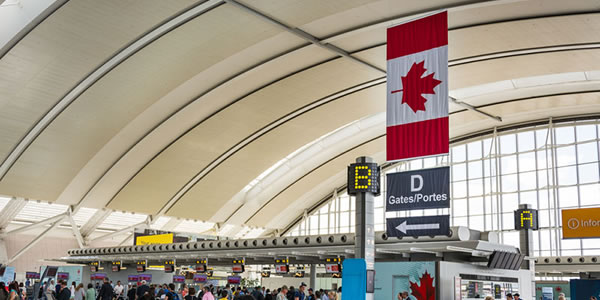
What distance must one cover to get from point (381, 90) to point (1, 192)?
23.4m

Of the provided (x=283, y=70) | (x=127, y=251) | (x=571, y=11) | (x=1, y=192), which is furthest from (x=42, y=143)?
(x=571, y=11)

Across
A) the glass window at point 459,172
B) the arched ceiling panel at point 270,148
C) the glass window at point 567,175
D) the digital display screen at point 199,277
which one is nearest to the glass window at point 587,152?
the glass window at point 567,175

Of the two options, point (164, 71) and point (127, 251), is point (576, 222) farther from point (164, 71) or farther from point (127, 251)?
point (127, 251)

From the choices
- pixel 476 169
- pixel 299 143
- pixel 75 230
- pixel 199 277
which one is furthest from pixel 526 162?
pixel 75 230

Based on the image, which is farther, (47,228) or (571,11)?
(47,228)

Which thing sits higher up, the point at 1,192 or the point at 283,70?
the point at 283,70

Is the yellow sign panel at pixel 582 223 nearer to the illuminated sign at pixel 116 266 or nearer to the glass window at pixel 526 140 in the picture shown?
the glass window at pixel 526 140

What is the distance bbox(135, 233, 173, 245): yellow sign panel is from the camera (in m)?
35.2

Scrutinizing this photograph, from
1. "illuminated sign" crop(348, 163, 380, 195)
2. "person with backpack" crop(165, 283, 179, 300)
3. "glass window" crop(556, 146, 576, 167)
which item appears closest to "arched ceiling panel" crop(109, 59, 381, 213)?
"glass window" crop(556, 146, 576, 167)

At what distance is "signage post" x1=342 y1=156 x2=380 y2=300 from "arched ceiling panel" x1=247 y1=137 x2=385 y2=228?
28.9m

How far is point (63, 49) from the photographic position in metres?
25.9

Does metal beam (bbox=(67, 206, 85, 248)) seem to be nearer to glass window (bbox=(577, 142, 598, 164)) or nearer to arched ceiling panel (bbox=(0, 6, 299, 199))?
arched ceiling panel (bbox=(0, 6, 299, 199))

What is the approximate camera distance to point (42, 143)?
3200 cm

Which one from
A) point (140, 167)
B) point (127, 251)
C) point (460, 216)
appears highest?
point (140, 167)
